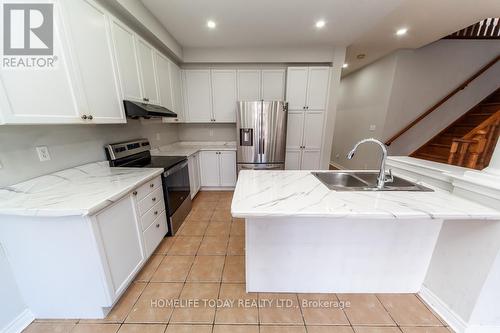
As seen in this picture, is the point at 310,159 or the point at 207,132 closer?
the point at 310,159

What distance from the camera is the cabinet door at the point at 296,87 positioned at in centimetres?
312

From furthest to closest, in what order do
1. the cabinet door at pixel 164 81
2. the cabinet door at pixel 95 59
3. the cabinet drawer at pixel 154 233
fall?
the cabinet door at pixel 164 81 → the cabinet drawer at pixel 154 233 → the cabinet door at pixel 95 59

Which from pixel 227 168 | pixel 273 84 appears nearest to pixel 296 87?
pixel 273 84

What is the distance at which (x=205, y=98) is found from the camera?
3.42m

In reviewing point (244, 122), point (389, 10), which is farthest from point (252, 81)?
point (389, 10)

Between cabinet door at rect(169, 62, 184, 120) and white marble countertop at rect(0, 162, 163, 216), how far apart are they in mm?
1785

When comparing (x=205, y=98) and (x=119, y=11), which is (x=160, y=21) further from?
(x=205, y=98)

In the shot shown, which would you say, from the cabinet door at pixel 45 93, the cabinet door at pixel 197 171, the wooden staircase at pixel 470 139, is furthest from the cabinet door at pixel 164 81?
the wooden staircase at pixel 470 139

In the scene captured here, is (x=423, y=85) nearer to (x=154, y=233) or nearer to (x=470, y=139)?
(x=470, y=139)

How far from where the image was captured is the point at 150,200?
1686mm

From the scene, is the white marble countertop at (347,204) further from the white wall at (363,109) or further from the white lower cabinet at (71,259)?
the white wall at (363,109)

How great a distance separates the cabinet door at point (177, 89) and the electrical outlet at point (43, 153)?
74.5 inches

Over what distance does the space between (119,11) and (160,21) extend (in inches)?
24.8

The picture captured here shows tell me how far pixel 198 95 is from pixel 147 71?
1.21 meters
